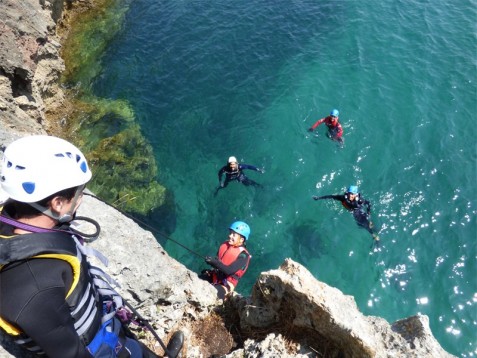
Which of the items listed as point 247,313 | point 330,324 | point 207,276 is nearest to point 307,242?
point 207,276

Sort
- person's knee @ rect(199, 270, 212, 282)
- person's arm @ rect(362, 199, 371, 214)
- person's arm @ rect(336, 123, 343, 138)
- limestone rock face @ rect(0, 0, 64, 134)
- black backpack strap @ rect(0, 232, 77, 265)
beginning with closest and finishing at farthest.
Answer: black backpack strap @ rect(0, 232, 77, 265) < person's knee @ rect(199, 270, 212, 282) < limestone rock face @ rect(0, 0, 64, 134) < person's arm @ rect(362, 199, 371, 214) < person's arm @ rect(336, 123, 343, 138)

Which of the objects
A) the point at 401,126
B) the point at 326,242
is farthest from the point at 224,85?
the point at 326,242

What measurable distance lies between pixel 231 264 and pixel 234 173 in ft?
14.0

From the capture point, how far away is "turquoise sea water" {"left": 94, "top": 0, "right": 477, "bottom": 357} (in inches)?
432

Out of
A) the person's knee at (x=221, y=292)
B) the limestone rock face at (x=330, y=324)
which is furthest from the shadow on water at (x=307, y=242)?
the limestone rock face at (x=330, y=324)

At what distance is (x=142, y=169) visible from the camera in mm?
13523

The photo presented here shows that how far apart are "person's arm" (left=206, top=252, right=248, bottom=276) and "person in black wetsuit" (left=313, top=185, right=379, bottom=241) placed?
12.6 ft

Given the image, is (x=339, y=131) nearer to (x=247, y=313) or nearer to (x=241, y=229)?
(x=241, y=229)

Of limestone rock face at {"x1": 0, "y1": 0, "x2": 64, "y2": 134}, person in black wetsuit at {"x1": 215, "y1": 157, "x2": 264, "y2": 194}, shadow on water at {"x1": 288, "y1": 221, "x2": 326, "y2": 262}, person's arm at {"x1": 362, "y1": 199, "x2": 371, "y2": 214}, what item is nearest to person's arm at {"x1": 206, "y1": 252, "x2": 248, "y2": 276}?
shadow on water at {"x1": 288, "y1": 221, "x2": 326, "y2": 262}

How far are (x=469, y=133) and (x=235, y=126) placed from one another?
907 centimetres

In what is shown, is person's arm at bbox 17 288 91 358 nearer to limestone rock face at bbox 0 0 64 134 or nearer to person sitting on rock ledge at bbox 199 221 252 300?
person sitting on rock ledge at bbox 199 221 252 300

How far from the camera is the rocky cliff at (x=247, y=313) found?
473 cm

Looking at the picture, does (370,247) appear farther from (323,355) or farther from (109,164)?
(109,164)

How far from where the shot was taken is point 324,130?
14359mm
